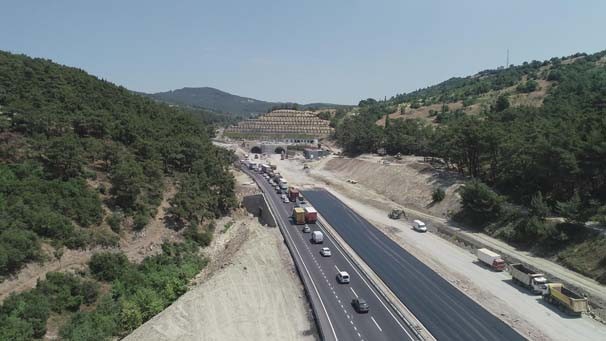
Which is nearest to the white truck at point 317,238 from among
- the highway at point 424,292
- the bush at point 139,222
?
the highway at point 424,292

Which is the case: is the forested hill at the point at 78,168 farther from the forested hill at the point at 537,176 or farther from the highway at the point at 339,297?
the forested hill at the point at 537,176

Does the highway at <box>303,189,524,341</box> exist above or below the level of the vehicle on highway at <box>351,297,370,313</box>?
below

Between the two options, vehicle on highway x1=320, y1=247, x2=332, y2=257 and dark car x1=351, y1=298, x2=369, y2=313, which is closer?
dark car x1=351, y1=298, x2=369, y2=313

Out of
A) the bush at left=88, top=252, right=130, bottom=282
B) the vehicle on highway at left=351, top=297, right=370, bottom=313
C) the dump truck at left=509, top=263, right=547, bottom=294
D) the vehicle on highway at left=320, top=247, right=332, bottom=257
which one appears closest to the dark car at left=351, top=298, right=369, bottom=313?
the vehicle on highway at left=351, top=297, right=370, bottom=313

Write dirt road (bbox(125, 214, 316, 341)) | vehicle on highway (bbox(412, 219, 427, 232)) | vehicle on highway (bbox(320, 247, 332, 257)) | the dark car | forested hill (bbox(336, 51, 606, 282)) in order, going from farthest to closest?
1. vehicle on highway (bbox(412, 219, 427, 232))
2. vehicle on highway (bbox(320, 247, 332, 257))
3. forested hill (bbox(336, 51, 606, 282))
4. the dark car
5. dirt road (bbox(125, 214, 316, 341))

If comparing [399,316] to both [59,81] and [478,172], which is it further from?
[59,81]

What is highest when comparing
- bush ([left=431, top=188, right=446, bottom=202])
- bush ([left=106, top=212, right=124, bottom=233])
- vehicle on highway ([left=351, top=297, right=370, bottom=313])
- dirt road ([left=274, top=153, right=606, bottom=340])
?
bush ([left=106, top=212, right=124, bottom=233])

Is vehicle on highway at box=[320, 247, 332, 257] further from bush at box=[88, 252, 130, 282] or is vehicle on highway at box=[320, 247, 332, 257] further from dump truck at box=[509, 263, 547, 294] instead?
bush at box=[88, 252, 130, 282]
